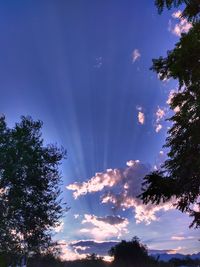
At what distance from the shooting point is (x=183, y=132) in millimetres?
17016

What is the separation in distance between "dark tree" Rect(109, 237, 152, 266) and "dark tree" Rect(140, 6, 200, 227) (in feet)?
237

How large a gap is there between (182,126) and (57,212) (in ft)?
70.5

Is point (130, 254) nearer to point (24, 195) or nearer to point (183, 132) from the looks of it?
point (24, 195)

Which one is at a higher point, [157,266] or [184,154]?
[157,266]

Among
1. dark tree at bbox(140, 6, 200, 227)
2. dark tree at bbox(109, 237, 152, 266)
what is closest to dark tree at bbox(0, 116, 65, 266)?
dark tree at bbox(140, 6, 200, 227)

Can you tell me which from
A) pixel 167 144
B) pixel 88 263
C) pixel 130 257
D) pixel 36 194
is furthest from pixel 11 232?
pixel 130 257

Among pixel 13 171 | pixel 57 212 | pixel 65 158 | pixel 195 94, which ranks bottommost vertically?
pixel 195 94

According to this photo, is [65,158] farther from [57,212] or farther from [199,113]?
[199,113]

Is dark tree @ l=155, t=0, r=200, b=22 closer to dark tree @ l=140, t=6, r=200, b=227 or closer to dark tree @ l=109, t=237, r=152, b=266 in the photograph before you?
dark tree @ l=140, t=6, r=200, b=227

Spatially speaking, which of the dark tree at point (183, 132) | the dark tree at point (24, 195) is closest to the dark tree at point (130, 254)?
the dark tree at point (24, 195)

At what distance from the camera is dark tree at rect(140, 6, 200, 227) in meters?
16.2

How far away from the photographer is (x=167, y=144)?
699 inches

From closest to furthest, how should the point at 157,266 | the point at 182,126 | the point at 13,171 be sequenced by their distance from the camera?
the point at 182,126, the point at 13,171, the point at 157,266

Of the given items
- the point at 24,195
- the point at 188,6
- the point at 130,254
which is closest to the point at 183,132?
the point at 188,6
